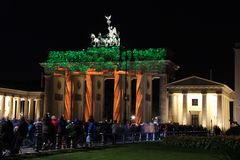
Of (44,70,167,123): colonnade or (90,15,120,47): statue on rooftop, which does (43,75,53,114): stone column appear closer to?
(44,70,167,123): colonnade

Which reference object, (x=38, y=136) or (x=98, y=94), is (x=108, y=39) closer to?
(x=98, y=94)

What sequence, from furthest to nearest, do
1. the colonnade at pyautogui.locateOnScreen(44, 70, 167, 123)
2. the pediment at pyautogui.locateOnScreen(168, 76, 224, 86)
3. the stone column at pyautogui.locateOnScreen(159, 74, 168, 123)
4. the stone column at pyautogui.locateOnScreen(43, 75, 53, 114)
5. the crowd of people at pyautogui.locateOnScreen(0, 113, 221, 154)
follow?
1. the stone column at pyautogui.locateOnScreen(43, 75, 53, 114)
2. the colonnade at pyautogui.locateOnScreen(44, 70, 167, 123)
3. the stone column at pyautogui.locateOnScreen(159, 74, 168, 123)
4. the pediment at pyautogui.locateOnScreen(168, 76, 224, 86)
5. the crowd of people at pyautogui.locateOnScreen(0, 113, 221, 154)

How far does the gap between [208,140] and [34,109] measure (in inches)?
2387

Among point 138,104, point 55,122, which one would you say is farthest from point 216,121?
point 55,122

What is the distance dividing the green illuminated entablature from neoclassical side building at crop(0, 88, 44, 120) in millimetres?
7782

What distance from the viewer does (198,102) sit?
7281 cm

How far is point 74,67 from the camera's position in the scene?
76.2 m

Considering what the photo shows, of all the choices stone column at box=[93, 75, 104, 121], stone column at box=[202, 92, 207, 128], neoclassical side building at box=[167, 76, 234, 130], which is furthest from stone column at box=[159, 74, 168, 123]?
stone column at box=[93, 75, 104, 121]

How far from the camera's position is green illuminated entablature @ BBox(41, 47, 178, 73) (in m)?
71.2

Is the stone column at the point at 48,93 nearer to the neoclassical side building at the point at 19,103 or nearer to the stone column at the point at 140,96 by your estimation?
the neoclassical side building at the point at 19,103

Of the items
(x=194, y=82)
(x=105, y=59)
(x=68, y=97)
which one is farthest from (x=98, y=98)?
(x=194, y=82)

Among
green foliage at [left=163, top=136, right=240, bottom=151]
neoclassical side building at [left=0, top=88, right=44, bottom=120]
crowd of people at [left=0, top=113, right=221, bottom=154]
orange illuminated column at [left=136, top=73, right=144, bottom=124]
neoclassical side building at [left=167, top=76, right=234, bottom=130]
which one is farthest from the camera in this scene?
neoclassical side building at [left=0, top=88, right=44, bottom=120]

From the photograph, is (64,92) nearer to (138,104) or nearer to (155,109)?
(138,104)

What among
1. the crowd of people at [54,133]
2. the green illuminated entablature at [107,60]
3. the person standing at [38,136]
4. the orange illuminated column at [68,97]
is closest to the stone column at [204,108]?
the green illuminated entablature at [107,60]
